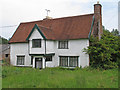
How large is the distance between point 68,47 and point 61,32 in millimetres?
3221

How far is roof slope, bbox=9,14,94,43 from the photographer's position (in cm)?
2243

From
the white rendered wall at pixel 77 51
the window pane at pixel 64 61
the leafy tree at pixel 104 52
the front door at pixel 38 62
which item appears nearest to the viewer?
the leafy tree at pixel 104 52

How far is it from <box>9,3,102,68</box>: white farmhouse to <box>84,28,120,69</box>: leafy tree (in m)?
0.94

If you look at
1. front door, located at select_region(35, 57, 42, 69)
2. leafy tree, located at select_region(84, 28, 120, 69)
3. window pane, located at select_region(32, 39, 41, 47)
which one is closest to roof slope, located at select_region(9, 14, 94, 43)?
window pane, located at select_region(32, 39, 41, 47)

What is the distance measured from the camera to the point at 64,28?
24.6m

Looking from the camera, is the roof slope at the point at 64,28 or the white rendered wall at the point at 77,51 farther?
the roof slope at the point at 64,28

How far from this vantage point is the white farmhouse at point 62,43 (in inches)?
852

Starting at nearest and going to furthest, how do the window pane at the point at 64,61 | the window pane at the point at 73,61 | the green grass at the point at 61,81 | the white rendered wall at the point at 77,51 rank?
the green grass at the point at 61,81 → the white rendered wall at the point at 77,51 → the window pane at the point at 73,61 → the window pane at the point at 64,61

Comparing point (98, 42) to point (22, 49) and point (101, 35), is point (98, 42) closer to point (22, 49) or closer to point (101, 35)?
point (101, 35)

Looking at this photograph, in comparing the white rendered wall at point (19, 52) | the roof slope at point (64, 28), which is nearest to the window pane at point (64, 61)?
the roof slope at point (64, 28)

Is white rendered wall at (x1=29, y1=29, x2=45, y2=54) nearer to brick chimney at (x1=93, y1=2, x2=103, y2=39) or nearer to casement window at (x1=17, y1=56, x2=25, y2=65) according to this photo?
casement window at (x1=17, y1=56, x2=25, y2=65)

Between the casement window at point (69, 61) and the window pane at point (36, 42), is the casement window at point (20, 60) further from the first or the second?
the casement window at point (69, 61)

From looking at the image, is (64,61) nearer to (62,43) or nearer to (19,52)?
(62,43)

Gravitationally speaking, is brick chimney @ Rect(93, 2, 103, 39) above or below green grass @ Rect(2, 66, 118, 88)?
above
